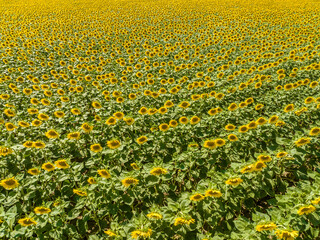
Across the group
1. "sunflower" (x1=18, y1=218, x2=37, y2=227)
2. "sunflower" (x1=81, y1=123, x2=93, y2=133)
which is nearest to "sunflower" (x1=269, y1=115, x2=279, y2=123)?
"sunflower" (x1=81, y1=123, x2=93, y2=133)

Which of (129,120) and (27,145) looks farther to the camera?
(129,120)

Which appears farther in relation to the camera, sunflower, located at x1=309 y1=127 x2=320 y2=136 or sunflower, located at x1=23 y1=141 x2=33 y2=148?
sunflower, located at x1=23 y1=141 x2=33 y2=148

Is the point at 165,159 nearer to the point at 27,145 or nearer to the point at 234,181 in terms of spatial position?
the point at 234,181

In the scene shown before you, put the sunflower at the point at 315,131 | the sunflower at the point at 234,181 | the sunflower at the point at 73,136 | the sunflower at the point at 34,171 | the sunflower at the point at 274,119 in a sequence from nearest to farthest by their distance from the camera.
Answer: the sunflower at the point at 234,181
the sunflower at the point at 34,171
the sunflower at the point at 315,131
the sunflower at the point at 73,136
the sunflower at the point at 274,119

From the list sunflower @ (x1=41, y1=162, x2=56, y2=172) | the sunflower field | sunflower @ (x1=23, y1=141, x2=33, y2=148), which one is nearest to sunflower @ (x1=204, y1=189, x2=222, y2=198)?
the sunflower field

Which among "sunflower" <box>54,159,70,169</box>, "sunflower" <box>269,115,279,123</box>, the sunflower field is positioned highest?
"sunflower" <box>269,115,279,123</box>

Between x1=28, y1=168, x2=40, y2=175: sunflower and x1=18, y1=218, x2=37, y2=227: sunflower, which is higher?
x1=28, y1=168, x2=40, y2=175: sunflower

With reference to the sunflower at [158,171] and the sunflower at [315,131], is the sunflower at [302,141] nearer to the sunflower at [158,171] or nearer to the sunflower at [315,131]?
the sunflower at [315,131]

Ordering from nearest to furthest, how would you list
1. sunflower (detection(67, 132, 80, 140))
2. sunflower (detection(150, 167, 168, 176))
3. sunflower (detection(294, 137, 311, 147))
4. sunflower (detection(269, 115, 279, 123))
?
sunflower (detection(150, 167, 168, 176)) < sunflower (detection(294, 137, 311, 147)) < sunflower (detection(67, 132, 80, 140)) < sunflower (detection(269, 115, 279, 123))

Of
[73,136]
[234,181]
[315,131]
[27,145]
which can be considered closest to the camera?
[234,181]

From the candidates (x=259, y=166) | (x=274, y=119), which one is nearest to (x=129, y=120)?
(x=259, y=166)

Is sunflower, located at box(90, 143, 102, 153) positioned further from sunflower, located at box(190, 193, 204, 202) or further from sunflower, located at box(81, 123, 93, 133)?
sunflower, located at box(190, 193, 204, 202)

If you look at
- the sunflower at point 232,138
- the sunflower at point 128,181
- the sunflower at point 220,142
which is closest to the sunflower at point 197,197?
the sunflower at point 128,181

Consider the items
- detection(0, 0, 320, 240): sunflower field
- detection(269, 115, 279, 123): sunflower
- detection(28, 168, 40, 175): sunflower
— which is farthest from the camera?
detection(269, 115, 279, 123): sunflower
